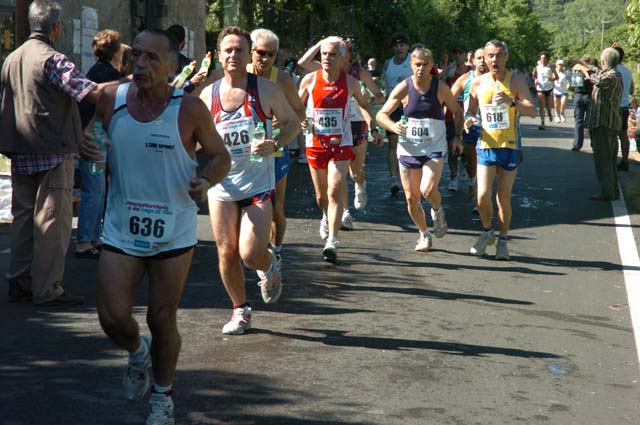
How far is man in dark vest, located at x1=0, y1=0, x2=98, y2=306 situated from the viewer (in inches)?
307

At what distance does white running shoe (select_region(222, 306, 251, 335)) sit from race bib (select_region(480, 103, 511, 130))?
13.9 feet

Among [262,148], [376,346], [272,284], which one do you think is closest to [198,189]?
[262,148]

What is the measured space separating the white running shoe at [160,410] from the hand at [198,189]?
0.96 meters

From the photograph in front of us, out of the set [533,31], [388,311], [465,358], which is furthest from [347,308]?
[533,31]

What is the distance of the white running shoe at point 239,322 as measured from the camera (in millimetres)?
7051

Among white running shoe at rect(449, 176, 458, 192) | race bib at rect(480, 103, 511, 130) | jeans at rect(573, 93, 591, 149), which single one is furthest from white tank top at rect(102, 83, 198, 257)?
jeans at rect(573, 93, 591, 149)

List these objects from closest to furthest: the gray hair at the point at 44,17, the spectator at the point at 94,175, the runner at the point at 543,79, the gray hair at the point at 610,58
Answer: the gray hair at the point at 44,17
the spectator at the point at 94,175
the gray hair at the point at 610,58
the runner at the point at 543,79

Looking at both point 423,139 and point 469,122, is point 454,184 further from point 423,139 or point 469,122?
point 469,122

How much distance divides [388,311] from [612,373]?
2004mm

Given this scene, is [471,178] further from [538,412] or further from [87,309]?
[538,412]

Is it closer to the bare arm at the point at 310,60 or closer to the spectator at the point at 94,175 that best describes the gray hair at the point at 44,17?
the spectator at the point at 94,175

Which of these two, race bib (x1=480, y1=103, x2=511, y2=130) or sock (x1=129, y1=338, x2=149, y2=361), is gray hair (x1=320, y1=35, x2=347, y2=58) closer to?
race bib (x1=480, y1=103, x2=511, y2=130)

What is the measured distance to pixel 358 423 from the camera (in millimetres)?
5270

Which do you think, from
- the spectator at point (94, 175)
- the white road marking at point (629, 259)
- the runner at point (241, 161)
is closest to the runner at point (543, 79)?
the white road marking at point (629, 259)
